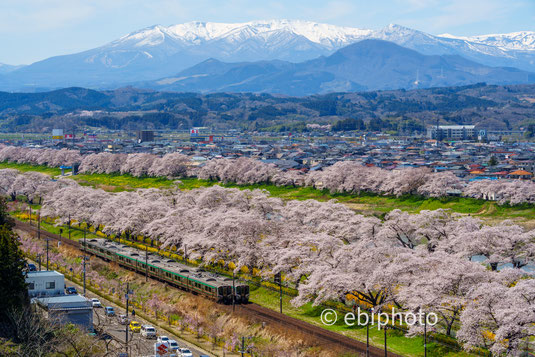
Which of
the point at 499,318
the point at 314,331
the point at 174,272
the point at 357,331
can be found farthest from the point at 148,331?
the point at 499,318

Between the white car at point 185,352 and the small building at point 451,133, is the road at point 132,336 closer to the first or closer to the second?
the white car at point 185,352

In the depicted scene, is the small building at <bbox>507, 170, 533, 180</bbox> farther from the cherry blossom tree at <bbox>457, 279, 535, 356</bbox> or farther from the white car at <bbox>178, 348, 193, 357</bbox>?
the white car at <bbox>178, 348, 193, 357</bbox>

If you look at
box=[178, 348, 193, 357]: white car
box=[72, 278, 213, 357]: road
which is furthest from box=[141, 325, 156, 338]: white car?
box=[178, 348, 193, 357]: white car

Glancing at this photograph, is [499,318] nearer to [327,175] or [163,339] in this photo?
[163,339]

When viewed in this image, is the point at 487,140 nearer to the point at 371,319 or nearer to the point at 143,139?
the point at 143,139

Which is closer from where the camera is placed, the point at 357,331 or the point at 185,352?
the point at 185,352

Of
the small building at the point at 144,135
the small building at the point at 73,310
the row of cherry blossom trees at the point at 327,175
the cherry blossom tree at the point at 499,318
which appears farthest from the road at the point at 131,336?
the small building at the point at 144,135
